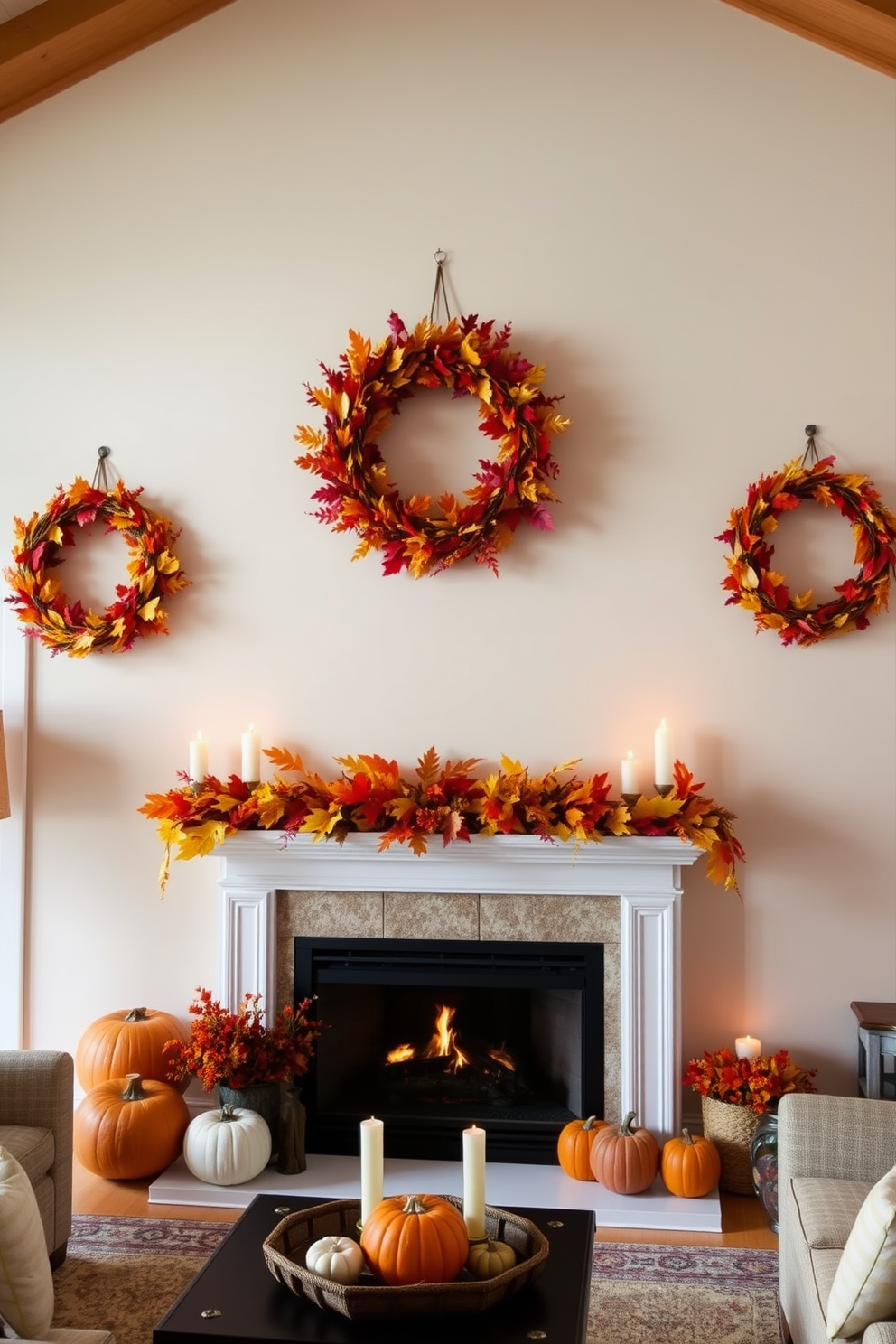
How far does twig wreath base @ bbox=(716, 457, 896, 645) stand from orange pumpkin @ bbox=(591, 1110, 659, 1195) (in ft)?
5.17

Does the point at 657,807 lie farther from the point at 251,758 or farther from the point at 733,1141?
the point at 251,758

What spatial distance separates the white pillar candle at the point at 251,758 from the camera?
3865 mm

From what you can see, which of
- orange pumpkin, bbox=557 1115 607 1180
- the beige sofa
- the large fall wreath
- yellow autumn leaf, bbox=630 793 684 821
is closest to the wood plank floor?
orange pumpkin, bbox=557 1115 607 1180

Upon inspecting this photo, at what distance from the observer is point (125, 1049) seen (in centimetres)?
377

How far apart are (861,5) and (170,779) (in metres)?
3.27

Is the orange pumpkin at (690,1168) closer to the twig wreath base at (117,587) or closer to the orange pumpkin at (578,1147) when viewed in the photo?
the orange pumpkin at (578,1147)

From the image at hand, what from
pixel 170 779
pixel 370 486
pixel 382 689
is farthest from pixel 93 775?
pixel 370 486

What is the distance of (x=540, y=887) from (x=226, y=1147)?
3.97 ft

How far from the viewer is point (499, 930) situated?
3.75 metres

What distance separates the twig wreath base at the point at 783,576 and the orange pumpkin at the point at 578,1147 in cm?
162

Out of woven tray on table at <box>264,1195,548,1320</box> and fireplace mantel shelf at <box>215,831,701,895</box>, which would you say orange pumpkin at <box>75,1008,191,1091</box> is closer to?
fireplace mantel shelf at <box>215,831,701,895</box>

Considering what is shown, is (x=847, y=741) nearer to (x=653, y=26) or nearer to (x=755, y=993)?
(x=755, y=993)

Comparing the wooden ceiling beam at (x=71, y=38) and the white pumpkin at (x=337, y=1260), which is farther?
the wooden ceiling beam at (x=71, y=38)

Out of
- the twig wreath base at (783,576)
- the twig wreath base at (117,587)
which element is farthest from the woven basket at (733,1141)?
the twig wreath base at (117,587)
